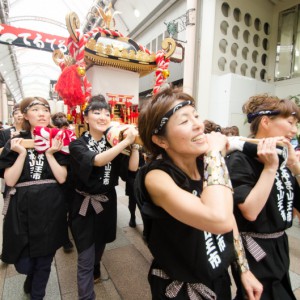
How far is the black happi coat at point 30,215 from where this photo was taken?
1.58 metres

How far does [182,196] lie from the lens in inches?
31.4

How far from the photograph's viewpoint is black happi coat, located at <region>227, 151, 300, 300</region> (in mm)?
1127

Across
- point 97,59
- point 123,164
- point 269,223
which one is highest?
point 97,59

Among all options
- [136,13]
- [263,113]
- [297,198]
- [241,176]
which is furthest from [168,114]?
[136,13]

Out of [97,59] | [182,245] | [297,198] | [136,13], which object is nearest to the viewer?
[182,245]

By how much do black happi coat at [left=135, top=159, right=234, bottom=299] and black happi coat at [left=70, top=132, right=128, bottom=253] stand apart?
2.50 feet

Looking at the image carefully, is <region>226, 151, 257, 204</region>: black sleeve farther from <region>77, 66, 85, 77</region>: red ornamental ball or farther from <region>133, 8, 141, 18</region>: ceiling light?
<region>133, 8, 141, 18</region>: ceiling light

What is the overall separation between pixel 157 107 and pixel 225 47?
516 cm

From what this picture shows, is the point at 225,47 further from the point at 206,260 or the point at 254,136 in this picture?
the point at 206,260

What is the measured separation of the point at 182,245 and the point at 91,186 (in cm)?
97

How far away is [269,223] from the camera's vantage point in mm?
1148

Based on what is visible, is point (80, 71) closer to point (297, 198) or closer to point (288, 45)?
point (297, 198)

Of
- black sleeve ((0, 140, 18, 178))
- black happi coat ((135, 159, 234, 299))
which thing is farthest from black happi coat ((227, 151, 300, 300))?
black sleeve ((0, 140, 18, 178))

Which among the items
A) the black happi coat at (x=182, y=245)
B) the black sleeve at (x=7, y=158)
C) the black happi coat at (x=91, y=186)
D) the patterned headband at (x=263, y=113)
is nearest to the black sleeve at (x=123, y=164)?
the black happi coat at (x=91, y=186)
